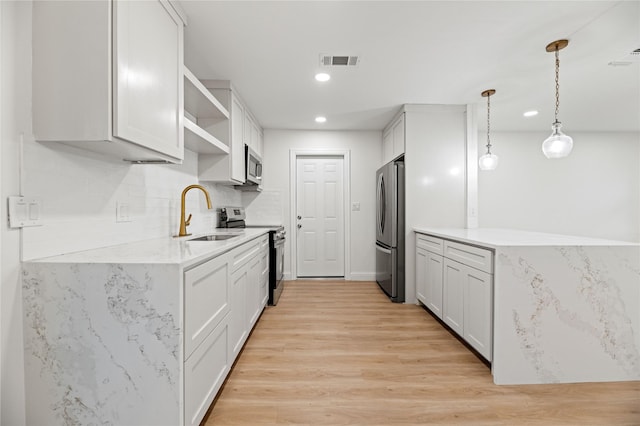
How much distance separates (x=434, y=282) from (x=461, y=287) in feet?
1.96

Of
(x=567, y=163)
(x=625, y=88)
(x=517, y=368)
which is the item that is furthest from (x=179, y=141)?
(x=567, y=163)

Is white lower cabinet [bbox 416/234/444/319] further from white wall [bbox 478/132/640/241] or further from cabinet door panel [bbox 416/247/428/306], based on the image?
white wall [bbox 478/132/640/241]

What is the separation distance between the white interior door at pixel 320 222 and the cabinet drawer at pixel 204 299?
9.75 feet

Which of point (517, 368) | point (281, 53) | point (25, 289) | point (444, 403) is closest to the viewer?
Answer: point (25, 289)

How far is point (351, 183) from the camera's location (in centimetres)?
467

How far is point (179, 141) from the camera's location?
5.94 ft

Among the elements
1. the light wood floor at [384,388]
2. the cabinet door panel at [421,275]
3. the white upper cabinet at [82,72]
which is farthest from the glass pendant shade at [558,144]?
the white upper cabinet at [82,72]

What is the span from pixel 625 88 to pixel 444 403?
3807 mm

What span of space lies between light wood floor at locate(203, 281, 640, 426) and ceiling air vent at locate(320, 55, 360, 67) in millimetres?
2378

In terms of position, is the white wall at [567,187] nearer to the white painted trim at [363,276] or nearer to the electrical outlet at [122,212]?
the white painted trim at [363,276]

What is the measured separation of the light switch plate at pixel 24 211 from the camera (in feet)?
3.74

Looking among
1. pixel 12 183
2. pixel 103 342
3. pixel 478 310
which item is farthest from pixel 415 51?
pixel 103 342

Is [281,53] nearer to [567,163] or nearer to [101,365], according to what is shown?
[101,365]

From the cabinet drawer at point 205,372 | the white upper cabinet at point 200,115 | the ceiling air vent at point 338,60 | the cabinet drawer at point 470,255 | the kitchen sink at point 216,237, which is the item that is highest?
the ceiling air vent at point 338,60
